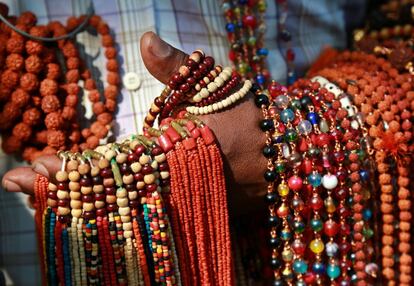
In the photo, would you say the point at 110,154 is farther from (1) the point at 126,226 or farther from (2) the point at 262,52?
(2) the point at 262,52

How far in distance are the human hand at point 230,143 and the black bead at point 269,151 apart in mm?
12

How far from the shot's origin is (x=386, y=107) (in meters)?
1.07

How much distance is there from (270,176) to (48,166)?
1.27 feet

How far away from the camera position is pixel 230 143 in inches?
36.3

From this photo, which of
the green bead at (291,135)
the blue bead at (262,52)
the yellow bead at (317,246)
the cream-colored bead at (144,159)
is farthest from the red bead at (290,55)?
the cream-colored bead at (144,159)

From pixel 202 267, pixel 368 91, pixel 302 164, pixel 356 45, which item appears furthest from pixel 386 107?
pixel 202 267

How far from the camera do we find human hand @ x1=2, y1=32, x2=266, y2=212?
2.80 feet

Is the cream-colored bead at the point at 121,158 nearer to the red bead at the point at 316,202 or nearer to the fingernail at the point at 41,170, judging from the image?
the fingernail at the point at 41,170

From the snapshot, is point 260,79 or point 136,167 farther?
point 260,79

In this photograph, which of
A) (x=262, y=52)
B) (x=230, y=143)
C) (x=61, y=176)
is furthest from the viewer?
(x=262, y=52)

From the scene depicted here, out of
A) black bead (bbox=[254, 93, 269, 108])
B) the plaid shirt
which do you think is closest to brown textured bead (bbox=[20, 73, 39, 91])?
the plaid shirt

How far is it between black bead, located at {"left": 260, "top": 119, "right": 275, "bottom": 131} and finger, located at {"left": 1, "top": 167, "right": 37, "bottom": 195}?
40 centimetres

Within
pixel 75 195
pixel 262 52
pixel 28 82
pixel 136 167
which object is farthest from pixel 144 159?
pixel 262 52

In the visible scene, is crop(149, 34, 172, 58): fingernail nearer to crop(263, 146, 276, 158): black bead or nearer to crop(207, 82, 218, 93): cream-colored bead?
crop(207, 82, 218, 93): cream-colored bead
